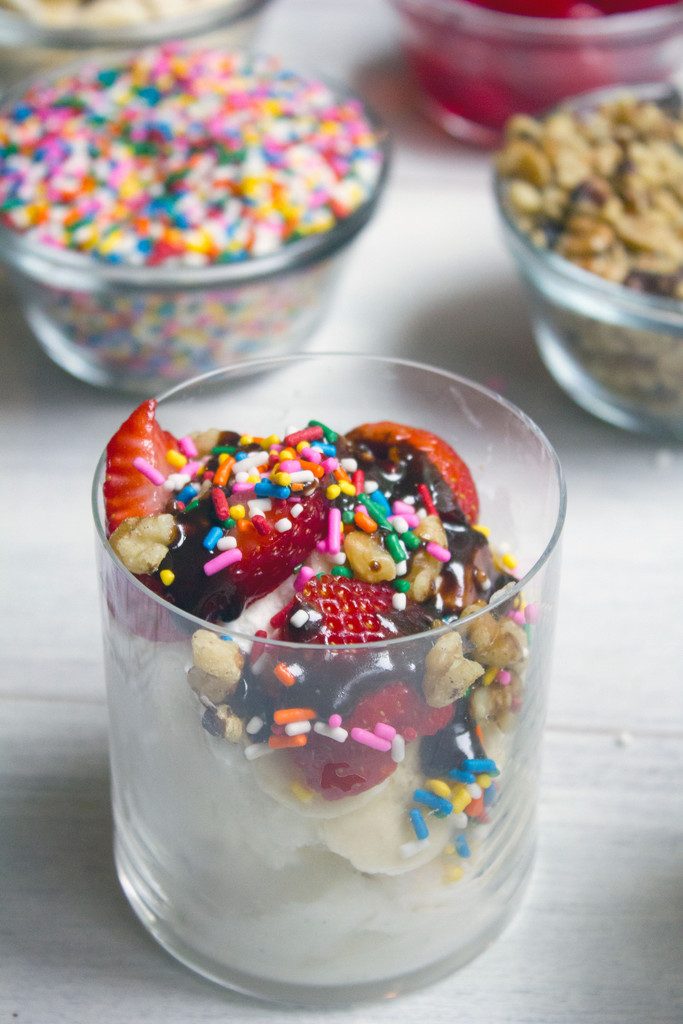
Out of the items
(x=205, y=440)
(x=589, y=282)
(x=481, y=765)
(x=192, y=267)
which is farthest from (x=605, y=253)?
(x=481, y=765)

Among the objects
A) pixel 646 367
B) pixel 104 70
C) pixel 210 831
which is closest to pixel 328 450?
pixel 210 831

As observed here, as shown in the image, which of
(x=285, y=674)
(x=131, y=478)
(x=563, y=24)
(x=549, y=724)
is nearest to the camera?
(x=285, y=674)

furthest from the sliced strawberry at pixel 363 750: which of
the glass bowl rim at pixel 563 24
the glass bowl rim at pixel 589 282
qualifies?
the glass bowl rim at pixel 563 24

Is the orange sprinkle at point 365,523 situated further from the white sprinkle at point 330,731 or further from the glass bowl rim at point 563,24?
the glass bowl rim at point 563,24

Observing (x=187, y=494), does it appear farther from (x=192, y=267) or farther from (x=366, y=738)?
(x=192, y=267)

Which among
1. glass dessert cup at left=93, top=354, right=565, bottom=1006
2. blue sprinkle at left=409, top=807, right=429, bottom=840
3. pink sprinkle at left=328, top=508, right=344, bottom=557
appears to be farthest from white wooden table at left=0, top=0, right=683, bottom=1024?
pink sprinkle at left=328, top=508, right=344, bottom=557

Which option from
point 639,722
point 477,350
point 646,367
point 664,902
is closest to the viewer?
point 664,902

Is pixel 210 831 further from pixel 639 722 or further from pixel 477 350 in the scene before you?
pixel 477 350
